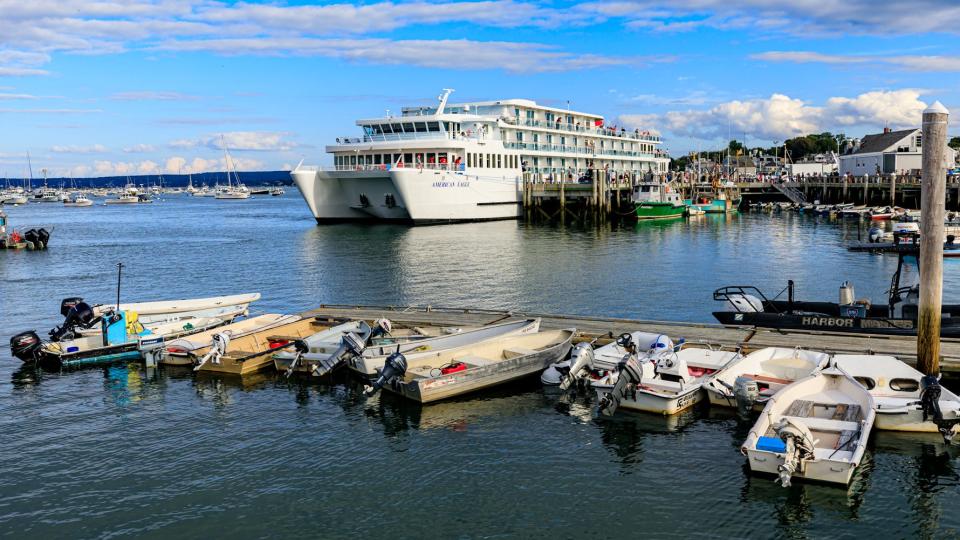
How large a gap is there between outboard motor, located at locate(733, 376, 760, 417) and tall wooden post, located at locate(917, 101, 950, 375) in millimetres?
3402

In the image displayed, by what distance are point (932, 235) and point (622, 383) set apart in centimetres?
630

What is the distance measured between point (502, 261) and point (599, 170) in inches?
1302

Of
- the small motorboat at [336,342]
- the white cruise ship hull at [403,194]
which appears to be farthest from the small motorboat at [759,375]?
the white cruise ship hull at [403,194]

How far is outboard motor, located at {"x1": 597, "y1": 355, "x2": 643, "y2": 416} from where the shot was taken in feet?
45.0

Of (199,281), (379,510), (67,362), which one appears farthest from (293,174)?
(379,510)

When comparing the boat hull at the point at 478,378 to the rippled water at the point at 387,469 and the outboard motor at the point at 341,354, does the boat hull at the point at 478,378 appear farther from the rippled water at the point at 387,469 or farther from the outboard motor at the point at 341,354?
the outboard motor at the point at 341,354

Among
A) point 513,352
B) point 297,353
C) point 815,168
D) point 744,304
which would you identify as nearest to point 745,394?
point 513,352

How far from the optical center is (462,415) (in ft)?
47.8

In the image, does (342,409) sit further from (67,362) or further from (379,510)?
(67,362)

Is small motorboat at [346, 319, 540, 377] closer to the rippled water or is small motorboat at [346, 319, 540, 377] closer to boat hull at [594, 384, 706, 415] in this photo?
the rippled water

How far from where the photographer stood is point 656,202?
68.3 metres

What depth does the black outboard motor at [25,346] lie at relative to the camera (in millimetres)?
18234

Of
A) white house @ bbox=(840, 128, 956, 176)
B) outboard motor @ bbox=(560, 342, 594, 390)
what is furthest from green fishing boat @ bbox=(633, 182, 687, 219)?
outboard motor @ bbox=(560, 342, 594, 390)

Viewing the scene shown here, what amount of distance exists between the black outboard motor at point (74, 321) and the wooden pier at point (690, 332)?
5.61 metres
